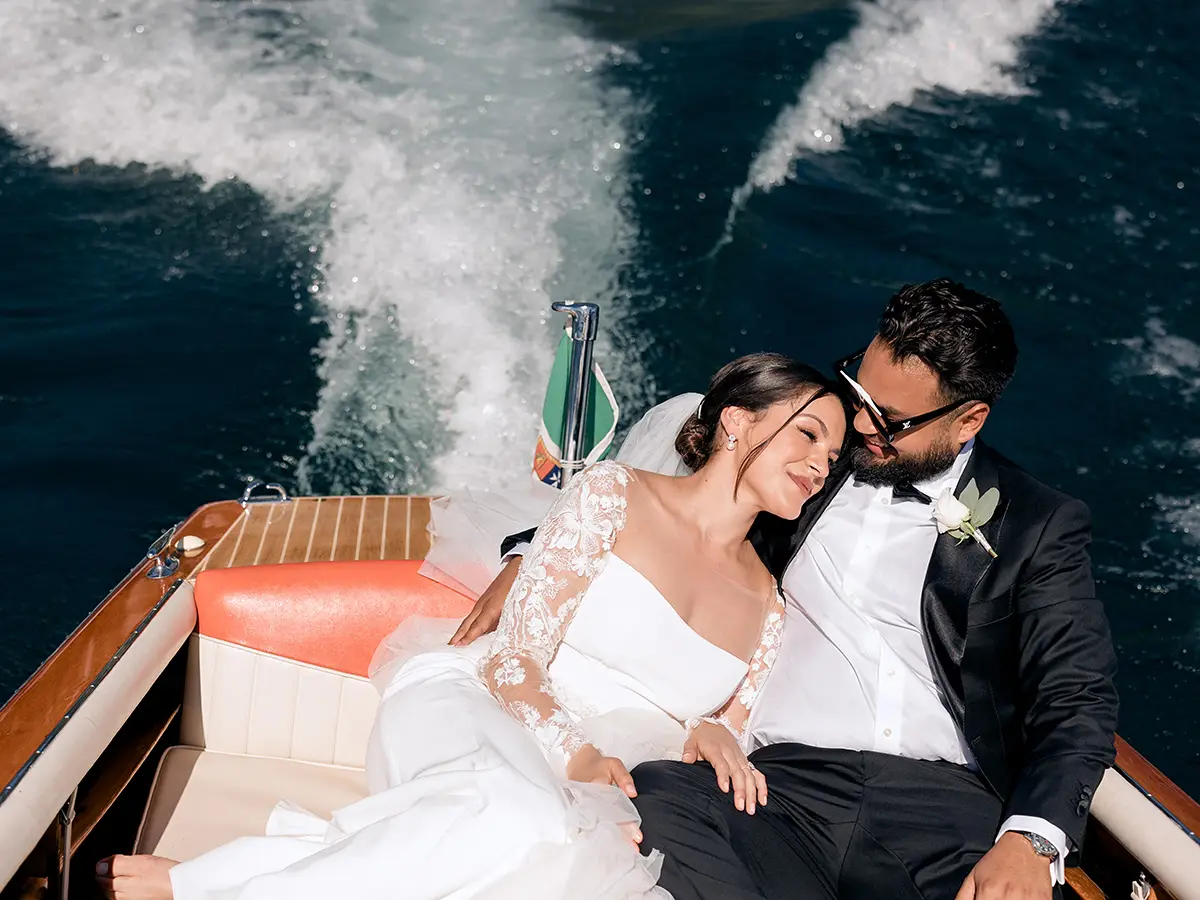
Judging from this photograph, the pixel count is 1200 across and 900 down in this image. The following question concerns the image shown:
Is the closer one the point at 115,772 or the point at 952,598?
the point at 952,598

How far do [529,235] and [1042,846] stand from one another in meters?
4.54

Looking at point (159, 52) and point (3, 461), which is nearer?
point (3, 461)

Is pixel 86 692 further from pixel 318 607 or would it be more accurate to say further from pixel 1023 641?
pixel 1023 641

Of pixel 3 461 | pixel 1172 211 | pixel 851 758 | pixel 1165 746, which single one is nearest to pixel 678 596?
pixel 851 758

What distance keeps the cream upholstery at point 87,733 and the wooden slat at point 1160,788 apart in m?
2.06

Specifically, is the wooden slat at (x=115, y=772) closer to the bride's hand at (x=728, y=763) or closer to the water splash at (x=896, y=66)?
the bride's hand at (x=728, y=763)

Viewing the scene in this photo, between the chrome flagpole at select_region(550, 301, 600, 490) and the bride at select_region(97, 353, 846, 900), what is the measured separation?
666 mm

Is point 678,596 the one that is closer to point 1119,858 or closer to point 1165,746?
point 1119,858

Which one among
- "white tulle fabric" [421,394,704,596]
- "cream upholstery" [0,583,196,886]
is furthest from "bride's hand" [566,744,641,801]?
"cream upholstery" [0,583,196,886]

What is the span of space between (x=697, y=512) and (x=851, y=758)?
587mm

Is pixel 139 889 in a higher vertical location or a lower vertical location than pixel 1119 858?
higher

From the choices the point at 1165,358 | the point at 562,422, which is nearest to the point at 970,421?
the point at 562,422

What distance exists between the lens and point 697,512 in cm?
245

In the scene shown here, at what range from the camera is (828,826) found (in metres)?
2.21
